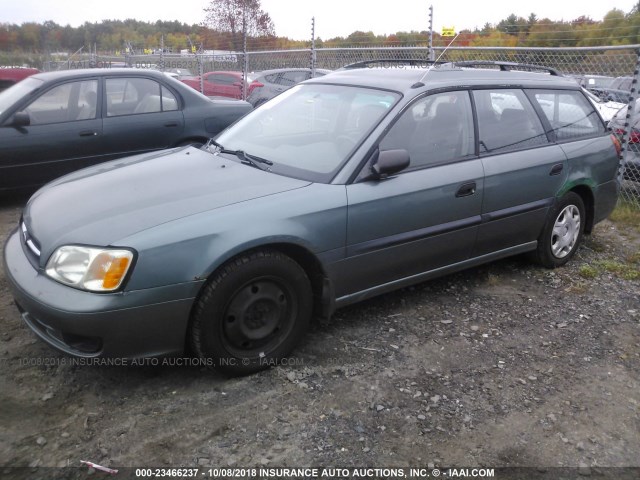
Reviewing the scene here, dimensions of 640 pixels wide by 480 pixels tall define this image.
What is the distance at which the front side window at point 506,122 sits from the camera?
164 inches

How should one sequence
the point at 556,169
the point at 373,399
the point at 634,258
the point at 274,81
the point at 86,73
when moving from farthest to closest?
the point at 274,81
the point at 86,73
the point at 634,258
the point at 556,169
the point at 373,399

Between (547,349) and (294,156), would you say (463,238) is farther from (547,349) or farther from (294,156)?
(294,156)

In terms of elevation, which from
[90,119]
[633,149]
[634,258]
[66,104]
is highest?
[66,104]

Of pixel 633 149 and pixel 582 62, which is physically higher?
pixel 582 62

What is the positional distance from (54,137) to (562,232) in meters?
5.11

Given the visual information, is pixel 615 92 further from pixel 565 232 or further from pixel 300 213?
pixel 300 213

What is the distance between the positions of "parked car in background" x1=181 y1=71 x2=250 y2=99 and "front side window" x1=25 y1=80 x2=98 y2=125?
9792 mm

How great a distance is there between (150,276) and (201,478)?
3.09 ft

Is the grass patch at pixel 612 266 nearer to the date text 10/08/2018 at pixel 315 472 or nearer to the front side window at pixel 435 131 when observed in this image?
the front side window at pixel 435 131

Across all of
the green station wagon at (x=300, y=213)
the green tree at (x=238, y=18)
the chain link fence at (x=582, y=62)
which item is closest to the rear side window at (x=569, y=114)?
the green station wagon at (x=300, y=213)

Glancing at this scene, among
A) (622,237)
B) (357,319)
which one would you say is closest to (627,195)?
(622,237)

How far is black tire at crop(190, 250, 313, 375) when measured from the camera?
2959 millimetres

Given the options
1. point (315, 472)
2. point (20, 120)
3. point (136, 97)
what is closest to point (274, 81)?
point (136, 97)

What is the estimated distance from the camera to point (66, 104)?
249 inches
